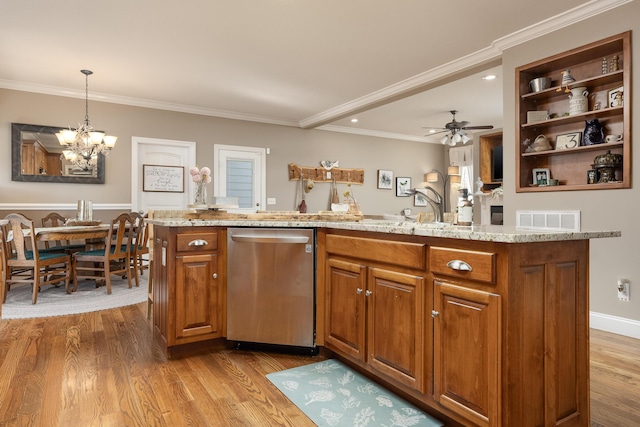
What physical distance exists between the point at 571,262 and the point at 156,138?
5776mm

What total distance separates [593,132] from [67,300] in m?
5.25

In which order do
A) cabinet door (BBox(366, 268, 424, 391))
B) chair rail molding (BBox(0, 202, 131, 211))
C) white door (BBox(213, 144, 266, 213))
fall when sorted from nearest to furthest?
1. cabinet door (BBox(366, 268, 424, 391))
2. chair rail molding (BBox(0, 202, 131, 211))
3. white door (BBox(213, 144, 266, 213))

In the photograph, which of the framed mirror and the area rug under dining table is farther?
the framed mirror

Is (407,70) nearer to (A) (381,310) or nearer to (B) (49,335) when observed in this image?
(A) (381,310)

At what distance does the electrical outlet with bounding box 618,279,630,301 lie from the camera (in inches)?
116

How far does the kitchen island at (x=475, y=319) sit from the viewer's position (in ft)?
4.57

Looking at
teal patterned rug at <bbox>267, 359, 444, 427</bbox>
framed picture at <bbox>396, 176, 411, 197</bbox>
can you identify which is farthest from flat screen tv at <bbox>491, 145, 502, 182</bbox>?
teal patterned rug at <bbox>267, 359, 444, 427</bbox>

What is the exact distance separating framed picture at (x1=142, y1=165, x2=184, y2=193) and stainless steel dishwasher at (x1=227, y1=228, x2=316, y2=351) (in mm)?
3914

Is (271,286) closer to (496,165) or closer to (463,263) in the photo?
(463,263)

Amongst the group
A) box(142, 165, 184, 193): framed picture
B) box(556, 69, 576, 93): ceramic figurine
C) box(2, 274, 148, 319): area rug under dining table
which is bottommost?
box(2, 274, 148, 319): area rug under dining table

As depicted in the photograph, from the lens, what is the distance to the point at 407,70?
4.60 m

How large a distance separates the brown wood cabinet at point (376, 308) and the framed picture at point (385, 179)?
609 centimetres

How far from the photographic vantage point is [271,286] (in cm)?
249

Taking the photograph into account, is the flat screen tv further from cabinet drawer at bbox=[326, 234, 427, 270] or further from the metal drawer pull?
the metal drawer pull
